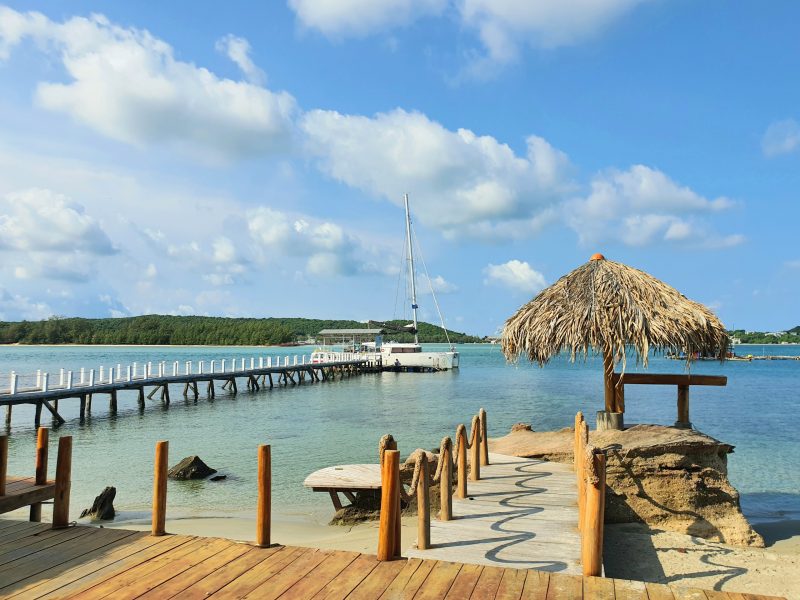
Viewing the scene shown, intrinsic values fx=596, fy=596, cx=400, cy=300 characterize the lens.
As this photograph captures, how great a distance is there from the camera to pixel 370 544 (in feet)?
30.5

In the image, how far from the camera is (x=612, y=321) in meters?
10.3

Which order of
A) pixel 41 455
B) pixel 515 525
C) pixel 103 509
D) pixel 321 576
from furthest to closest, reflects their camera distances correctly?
pixel 103 509 < pixel 41 455 < pixel 515 525 < pixel 321 576

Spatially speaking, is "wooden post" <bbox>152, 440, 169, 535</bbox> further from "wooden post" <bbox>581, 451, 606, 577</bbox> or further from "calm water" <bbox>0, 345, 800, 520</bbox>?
"calm water" <bbox>0, 345, 800, 520</bbox>

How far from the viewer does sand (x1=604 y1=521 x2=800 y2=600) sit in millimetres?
7473

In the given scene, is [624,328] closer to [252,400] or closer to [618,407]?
[618,407]

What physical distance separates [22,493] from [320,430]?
672 inches

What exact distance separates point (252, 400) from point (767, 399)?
1344 inches

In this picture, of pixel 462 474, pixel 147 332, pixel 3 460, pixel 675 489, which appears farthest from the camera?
pixel 147 332

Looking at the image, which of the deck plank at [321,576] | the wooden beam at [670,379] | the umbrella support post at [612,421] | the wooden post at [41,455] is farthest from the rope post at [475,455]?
the wooden post at [41,455]

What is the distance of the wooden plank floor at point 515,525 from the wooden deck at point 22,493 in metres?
4.88

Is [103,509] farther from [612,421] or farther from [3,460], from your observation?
[612,421]

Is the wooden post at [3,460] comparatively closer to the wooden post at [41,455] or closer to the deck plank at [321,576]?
the wooden post at [41,455]

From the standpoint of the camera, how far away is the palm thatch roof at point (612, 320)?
1023 centimetres

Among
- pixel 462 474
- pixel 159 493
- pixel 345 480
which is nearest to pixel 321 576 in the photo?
pixel 159 493
